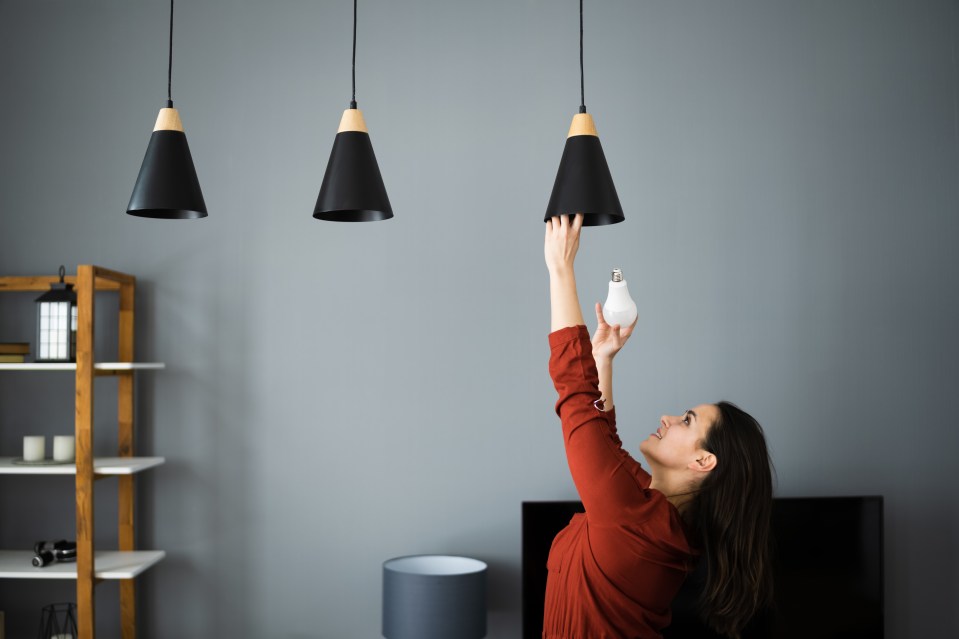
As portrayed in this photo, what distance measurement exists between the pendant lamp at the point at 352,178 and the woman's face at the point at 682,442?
0.75m

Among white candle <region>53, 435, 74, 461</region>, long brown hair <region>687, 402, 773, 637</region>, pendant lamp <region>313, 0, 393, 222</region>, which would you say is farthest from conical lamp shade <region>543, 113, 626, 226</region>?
white candle <region>53, 435, 74, 461</region>

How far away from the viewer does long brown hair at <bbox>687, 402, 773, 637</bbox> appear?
1614 mm

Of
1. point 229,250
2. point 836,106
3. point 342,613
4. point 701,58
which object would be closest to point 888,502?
point 836,106

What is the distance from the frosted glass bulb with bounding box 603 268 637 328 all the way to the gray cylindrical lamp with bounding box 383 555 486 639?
4.05 ft

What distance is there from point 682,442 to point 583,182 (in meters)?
0.59

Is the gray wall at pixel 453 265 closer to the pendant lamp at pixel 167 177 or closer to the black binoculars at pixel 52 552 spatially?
the black binoculars at pixel 52 552

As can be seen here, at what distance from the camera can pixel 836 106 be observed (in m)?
3.15

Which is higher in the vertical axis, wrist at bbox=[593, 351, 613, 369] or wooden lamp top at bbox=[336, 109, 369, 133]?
wooden lamp top at bbox=[336, 109, 369, 133]

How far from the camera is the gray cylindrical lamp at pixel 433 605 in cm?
262

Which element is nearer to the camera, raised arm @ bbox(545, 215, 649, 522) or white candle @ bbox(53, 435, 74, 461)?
raised arm @ bbox(545, 215, 649, 522)

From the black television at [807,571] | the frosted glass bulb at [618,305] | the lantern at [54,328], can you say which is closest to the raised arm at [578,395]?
the frosted glass bulb at [618,305]

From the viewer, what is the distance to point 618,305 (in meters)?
1.78

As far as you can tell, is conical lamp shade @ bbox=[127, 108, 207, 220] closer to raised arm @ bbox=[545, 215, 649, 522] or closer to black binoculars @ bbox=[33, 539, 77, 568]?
raised arm @ bbox=[545, 215, 649, 522]

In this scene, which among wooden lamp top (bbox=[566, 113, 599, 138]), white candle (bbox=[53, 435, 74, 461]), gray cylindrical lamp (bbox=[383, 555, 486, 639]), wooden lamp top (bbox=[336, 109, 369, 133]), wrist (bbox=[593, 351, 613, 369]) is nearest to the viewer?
wooden lamp top (bbox=[566, 113, 599, 138])
